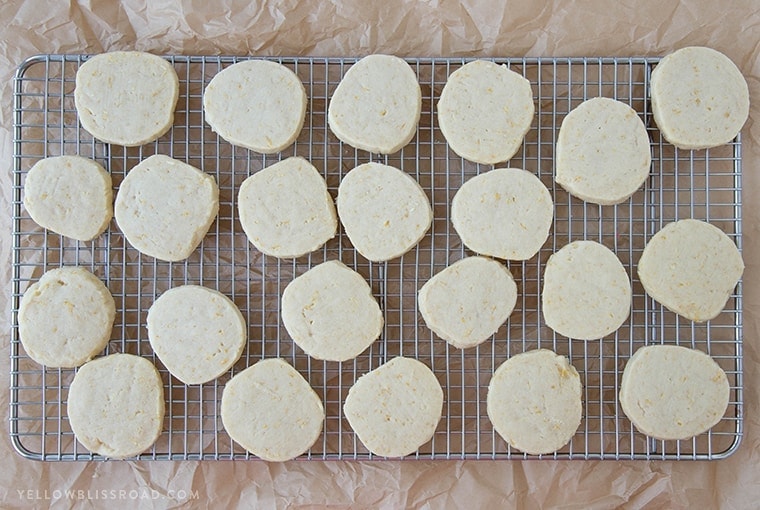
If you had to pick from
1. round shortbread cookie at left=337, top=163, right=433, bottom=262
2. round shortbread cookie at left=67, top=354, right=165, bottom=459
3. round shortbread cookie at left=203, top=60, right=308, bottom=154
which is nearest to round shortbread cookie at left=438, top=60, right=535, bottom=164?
round shortbread cookie at left=337, top=163, right=433, bottom=262

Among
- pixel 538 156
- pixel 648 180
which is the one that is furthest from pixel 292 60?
pixel 648 180

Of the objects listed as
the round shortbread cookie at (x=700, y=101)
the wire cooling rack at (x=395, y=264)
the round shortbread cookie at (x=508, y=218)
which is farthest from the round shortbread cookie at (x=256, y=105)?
the round shortbread cookie at (x=700, y=101)

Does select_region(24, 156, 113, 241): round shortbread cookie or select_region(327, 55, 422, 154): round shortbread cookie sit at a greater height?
select_region(327, 55, 422, 154): round shortbread cookie

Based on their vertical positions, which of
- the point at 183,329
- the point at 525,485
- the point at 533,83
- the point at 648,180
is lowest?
the point at 525,485

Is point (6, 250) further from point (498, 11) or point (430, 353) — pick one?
point (498, 11)

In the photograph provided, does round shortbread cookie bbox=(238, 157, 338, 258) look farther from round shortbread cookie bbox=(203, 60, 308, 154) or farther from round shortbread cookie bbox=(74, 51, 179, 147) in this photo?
round shortbread cookie bbox=(74, 51, 179, 147)

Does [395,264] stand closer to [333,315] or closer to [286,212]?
[333,315]
